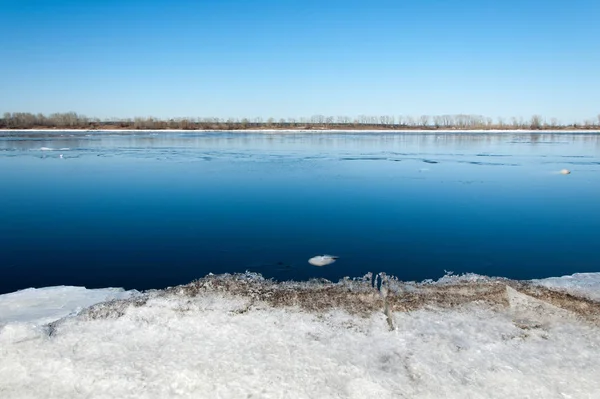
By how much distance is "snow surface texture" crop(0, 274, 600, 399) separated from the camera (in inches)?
101

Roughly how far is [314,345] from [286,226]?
3.52 metres

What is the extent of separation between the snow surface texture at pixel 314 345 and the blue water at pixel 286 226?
731mm

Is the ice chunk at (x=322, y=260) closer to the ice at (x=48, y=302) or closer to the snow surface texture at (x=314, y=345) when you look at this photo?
the snow surface texture at (x=314, y=345)

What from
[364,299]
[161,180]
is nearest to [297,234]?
[364,299]

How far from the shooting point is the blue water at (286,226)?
4723 mm

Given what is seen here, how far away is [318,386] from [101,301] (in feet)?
6.94

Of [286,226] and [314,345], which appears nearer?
[314,345]

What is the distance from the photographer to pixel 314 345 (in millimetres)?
2992

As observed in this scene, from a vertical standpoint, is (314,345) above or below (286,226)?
below

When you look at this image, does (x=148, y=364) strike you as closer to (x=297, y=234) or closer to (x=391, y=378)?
(x=391, y=378)

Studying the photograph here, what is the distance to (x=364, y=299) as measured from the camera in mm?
3750

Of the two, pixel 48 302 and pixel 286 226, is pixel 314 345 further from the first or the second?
pixel 286 226

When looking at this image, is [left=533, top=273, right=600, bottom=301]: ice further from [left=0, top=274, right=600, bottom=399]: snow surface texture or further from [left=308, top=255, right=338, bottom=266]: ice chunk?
[left=308, top=255, right=338, bottom=266]: ice chunk

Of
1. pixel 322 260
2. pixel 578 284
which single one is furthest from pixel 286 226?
pixel 578 284
